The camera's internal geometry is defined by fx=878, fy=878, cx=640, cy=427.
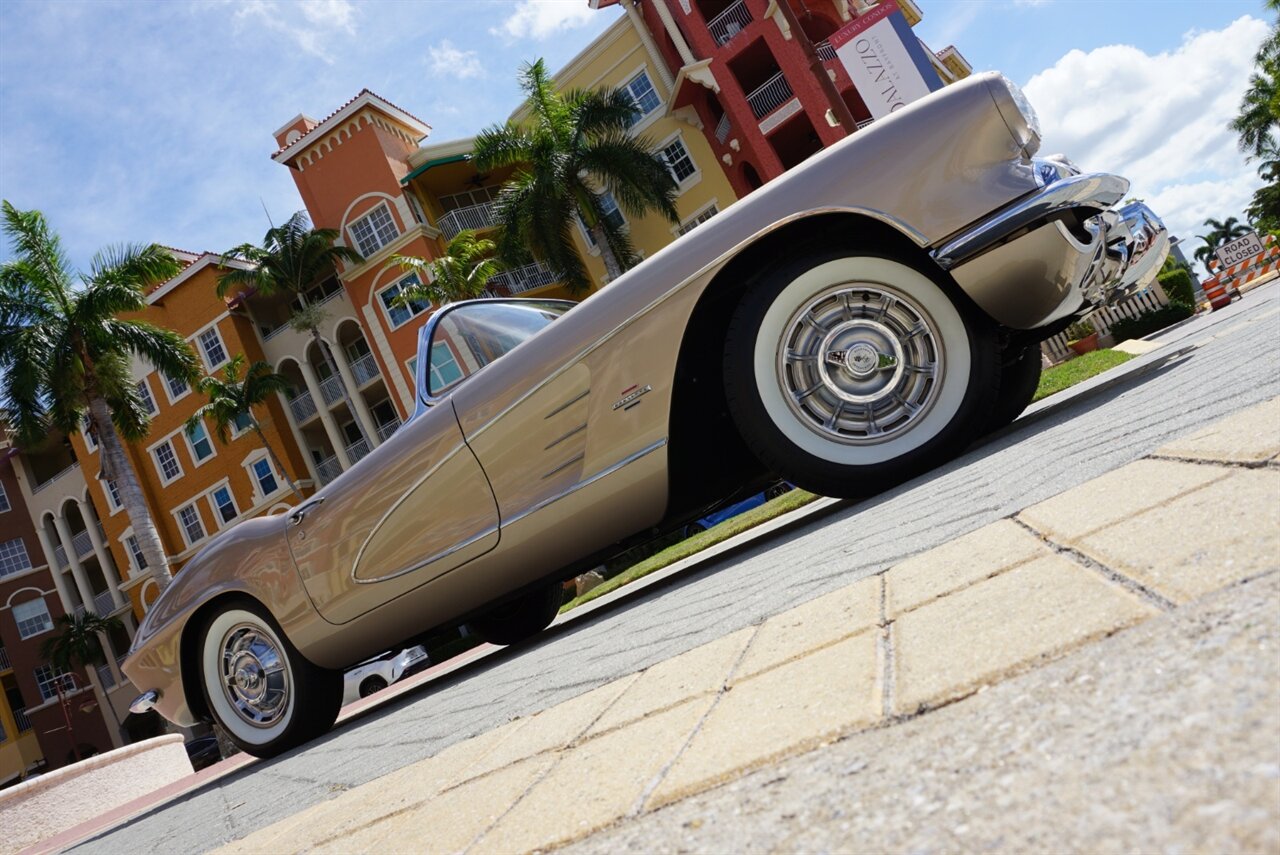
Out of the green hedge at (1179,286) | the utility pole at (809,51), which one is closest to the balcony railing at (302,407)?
the utility pole at (809,51)

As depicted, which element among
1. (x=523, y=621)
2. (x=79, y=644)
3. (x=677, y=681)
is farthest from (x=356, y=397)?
(x=677, y=681)

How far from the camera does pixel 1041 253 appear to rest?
271 cm

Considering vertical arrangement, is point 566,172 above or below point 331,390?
below

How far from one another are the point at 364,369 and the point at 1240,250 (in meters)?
28.1

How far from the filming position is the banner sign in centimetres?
1681

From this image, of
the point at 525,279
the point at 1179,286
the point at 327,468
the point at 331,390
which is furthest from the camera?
the point at 327,468

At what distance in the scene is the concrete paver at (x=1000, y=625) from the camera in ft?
3.38

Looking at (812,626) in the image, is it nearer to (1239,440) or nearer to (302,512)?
(1239,440)

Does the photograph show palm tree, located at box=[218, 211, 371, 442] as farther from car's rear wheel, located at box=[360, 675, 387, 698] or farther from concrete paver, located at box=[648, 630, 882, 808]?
concrete paver, located at box=[648, 630, 882, 808]

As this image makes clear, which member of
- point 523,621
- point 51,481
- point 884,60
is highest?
point 51,481

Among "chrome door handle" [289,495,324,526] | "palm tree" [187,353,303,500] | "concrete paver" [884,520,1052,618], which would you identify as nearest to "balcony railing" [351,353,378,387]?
"palm tree" [187,353,303,500]

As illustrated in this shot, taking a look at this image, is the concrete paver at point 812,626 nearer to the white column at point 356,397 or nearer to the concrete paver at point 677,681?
the concrete paver at point 677,681

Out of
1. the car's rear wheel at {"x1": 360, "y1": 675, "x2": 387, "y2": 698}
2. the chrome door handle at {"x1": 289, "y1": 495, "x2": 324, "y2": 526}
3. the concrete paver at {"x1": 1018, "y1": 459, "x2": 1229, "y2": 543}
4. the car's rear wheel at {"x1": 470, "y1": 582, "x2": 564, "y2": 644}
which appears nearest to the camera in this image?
the concrete paver at {"x1": 1018, "y1": 459, "x2": 1229, "y2": 543}

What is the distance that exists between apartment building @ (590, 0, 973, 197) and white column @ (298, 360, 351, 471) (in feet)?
57.1
